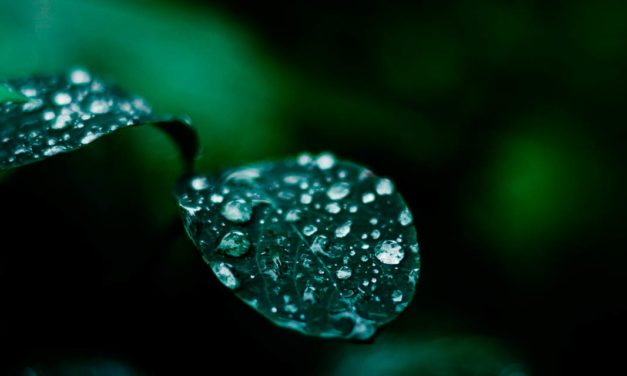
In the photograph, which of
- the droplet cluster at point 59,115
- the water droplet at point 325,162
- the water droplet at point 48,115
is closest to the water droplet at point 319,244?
the water droplet at point 325,162

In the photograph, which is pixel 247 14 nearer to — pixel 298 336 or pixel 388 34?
pixel 388 34

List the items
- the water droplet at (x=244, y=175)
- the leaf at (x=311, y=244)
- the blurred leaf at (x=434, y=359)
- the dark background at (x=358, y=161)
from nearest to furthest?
the leaf at (x=311, y=244) < the water droplet at (x=244, y=175) < the dark background at (x=358, y=161) < the blurred leaf at (x=434, y=359)

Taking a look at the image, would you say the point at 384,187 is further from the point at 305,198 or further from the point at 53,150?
the point at 53,150

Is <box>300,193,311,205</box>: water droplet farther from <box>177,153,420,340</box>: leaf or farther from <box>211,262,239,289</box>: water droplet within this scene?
<box>211,262,239,289</box>: water droplet

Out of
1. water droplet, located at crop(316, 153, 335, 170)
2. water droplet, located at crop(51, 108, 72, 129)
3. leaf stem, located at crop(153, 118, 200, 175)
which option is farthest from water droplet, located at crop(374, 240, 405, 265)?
water droplet, located at crop(51, 108, 72, 129)

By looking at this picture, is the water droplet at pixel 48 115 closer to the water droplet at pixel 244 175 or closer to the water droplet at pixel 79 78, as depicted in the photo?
the water droplet at pixel 79 78

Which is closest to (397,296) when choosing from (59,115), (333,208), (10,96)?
(333,208)
